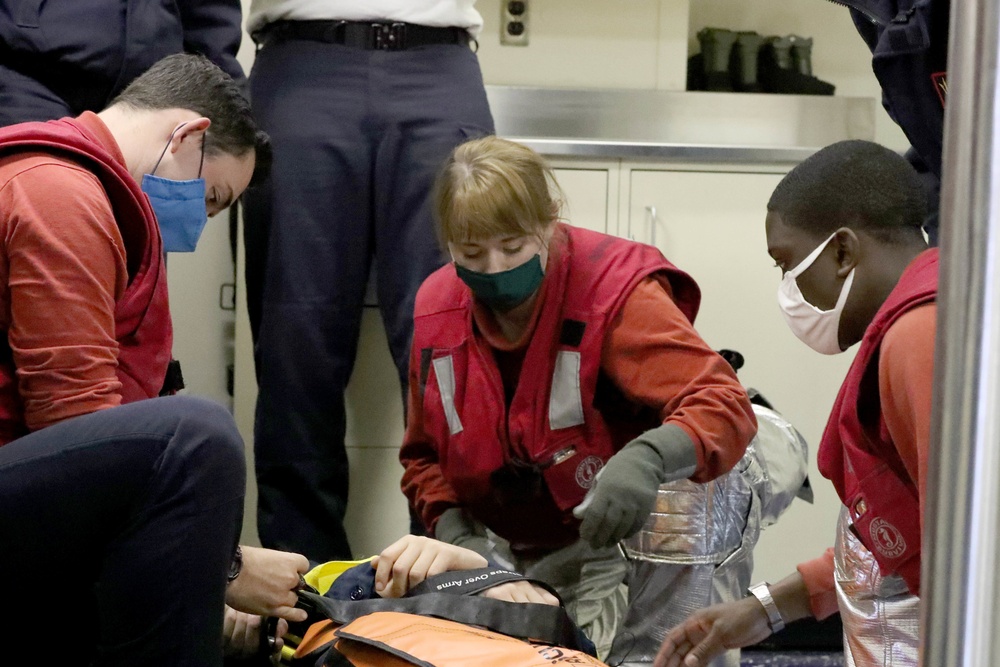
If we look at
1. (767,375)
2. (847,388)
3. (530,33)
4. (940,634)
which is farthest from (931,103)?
(530,33)

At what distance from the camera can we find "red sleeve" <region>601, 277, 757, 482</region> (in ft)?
4.85

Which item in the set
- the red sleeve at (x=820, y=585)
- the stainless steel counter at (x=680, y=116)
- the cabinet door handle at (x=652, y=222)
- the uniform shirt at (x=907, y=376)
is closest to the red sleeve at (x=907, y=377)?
the uniform shirt at (x=907, y=376)

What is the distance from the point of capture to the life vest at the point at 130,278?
4.02 feet

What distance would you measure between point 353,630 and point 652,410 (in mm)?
616

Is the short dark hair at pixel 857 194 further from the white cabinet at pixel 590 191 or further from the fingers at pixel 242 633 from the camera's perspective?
the white cabinet at pixel 590 191

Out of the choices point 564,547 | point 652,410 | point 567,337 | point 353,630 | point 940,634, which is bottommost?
point 564,547

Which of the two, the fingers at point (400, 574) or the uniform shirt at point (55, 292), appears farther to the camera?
the fingers at point (400, 574)

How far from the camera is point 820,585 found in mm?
1403

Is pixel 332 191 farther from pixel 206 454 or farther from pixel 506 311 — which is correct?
pixel 206 454

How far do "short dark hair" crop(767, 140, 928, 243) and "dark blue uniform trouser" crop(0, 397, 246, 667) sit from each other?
0.71 m

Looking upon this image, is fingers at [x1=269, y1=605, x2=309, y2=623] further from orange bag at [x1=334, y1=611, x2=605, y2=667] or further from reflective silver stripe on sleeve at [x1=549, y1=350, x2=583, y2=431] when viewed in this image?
reflective silver stripe on sleeve at [x1=549, y1=350, x2=583, y2=431]

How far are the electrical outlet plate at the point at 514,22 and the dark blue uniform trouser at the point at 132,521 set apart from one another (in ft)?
6.10

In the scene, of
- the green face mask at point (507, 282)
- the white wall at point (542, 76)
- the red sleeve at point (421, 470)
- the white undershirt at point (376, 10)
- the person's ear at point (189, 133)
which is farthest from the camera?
the white wall at point (542, 76)

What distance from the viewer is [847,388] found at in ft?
3.82
